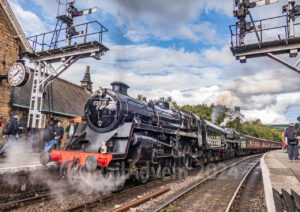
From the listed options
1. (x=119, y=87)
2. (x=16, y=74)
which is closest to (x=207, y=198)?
(x=119, y=87)

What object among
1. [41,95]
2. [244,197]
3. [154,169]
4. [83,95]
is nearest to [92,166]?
[154,169]

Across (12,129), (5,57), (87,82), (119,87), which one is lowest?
(12,129)

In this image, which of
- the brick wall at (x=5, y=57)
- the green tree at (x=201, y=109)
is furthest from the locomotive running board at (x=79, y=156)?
the green tree at (x=201, y=109)

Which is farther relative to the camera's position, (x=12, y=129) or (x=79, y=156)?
(x=12, y=129)

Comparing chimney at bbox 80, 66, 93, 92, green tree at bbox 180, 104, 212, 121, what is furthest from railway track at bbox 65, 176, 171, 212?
green tree at bbox 180, 104, 212, 121

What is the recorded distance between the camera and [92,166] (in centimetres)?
580

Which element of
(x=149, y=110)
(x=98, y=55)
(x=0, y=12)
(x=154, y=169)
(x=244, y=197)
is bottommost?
(x=244, y=197)

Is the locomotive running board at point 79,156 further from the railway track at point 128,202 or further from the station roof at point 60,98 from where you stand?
the station roof at point 60,98

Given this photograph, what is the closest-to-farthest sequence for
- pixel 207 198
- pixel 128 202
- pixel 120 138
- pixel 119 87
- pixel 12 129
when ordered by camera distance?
pixel 128 202 < pixel 207 198 < pixel 120 138 < pixel 119 87 < pixel 12 129

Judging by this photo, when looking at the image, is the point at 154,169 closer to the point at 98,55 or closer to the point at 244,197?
the point at 244,197

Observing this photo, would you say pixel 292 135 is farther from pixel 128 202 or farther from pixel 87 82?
pixel 87 82

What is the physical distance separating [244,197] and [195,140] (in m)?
5.64

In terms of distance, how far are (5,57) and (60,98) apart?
29.7ft

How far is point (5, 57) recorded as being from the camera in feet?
39.2
